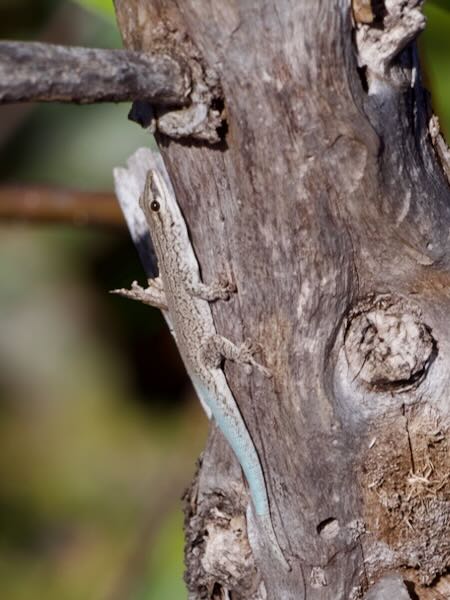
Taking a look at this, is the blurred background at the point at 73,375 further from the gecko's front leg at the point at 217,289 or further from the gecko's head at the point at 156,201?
the gecko's front leg at the point at 217,289

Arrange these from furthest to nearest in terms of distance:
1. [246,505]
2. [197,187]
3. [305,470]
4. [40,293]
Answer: [40,293] → [246,505] → [305,470] → [197,187]

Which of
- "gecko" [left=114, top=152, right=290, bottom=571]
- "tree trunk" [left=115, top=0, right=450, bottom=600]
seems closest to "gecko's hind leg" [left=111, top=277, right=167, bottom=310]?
"gecko" [left=114, top=152, right=290, bottom=571]

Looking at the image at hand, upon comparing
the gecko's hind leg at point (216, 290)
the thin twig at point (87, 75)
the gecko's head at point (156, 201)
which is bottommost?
the gecko's hind leg at point (216, 290)

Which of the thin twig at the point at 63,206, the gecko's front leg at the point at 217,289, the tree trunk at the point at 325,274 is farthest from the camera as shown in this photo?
the thin twig at the point at 63,206

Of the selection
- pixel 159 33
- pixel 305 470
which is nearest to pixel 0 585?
pixel 305 470

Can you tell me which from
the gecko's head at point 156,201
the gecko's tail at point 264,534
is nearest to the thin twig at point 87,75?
the gecko's head at point 156,201

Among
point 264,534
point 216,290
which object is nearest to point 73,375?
point 264,534

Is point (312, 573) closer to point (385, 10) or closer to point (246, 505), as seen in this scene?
point (246, 505)
